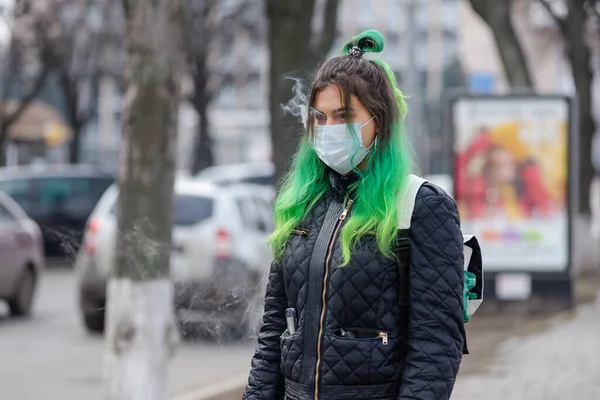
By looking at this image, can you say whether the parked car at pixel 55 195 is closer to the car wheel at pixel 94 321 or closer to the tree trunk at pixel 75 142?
the car wheel at pixel 94 321

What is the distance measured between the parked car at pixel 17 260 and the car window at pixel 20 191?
790 centimetres

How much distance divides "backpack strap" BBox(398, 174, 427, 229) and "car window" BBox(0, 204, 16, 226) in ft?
37.2

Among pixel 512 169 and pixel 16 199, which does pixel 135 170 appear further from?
pixel 16 199

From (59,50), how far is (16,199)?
10174 millimetres

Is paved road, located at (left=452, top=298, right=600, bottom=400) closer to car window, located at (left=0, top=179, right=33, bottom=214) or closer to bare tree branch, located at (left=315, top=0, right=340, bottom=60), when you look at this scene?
bare tree branch, located at (left=315, top=0, right=340, bottom=60)

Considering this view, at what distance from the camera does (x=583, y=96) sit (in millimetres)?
18422

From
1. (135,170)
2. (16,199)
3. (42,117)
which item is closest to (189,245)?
(135,170)

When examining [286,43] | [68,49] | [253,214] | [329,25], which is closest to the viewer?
[286,43]

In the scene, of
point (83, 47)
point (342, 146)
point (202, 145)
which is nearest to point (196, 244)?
point (342, 146)

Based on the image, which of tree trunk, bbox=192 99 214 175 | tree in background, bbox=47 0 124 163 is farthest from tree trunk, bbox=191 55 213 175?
tree in background, bbox=47 0 124 163

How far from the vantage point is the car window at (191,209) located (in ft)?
39.8

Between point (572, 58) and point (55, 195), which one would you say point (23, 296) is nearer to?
point (55, 195)

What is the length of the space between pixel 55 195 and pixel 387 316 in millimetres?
20250

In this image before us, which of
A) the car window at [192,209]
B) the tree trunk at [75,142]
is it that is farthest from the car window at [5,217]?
the tree trunk at [75,142]
